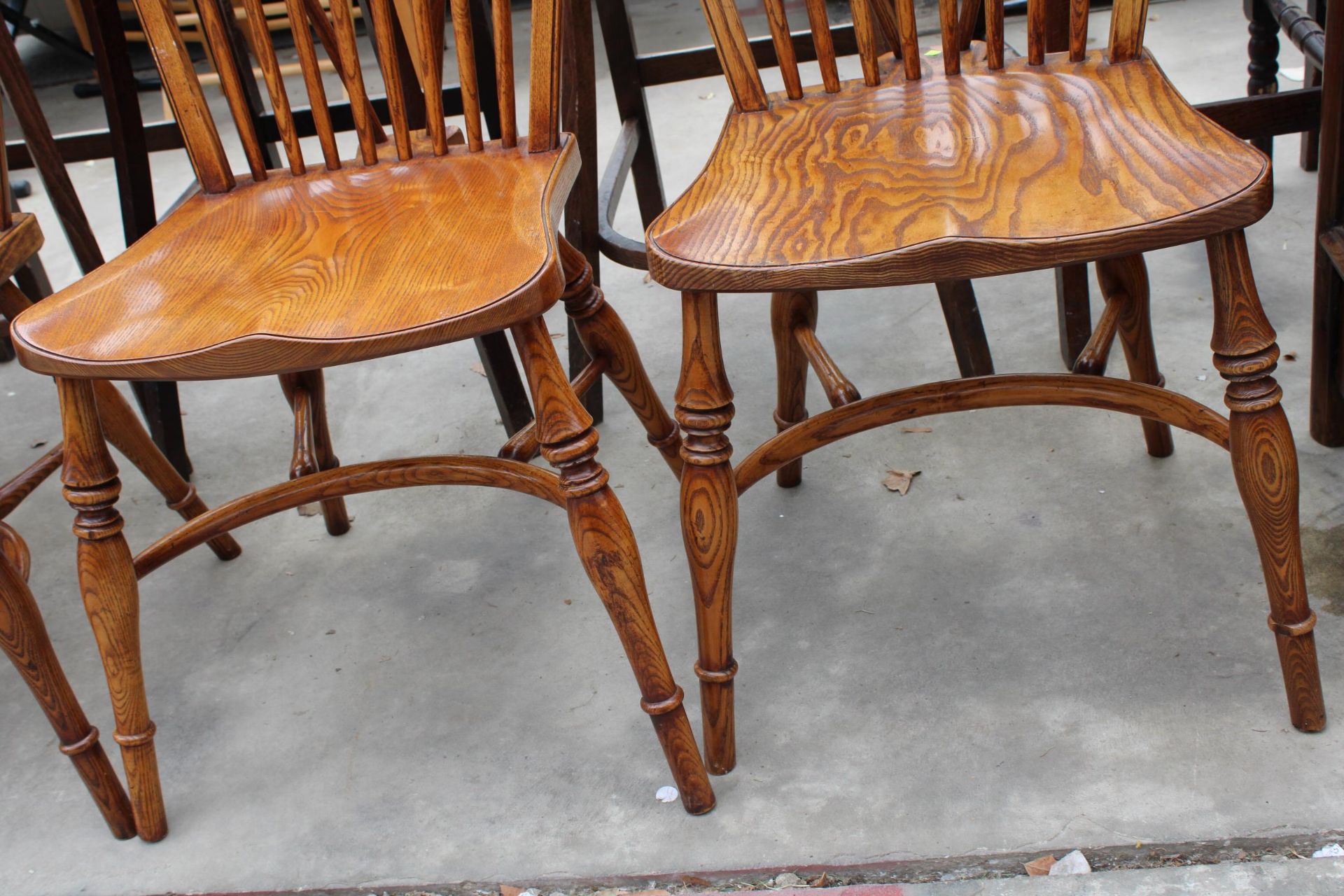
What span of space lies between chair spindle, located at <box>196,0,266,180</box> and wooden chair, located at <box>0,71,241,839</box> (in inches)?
9.4

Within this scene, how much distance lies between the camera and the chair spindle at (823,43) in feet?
4.26

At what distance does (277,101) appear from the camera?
1.38 m

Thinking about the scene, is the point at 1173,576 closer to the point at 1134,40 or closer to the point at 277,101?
the point at 1134,40

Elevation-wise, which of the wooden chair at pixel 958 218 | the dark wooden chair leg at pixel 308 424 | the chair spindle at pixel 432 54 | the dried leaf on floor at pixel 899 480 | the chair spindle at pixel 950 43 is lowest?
the dried leaf on floor at pixel 899 480

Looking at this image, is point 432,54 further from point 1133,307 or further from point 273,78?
point 1133,307

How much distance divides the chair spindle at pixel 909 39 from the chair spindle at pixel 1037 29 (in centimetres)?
12

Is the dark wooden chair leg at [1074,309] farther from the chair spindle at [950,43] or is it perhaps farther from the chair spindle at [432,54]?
the chair spindle at [432,54]

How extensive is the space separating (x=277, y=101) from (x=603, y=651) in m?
0.77

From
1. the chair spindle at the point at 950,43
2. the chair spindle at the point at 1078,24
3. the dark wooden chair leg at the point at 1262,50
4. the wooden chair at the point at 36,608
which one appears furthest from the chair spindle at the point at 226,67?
the dark wooden chair leg at the point at 1262,50

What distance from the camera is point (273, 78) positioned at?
1376mm

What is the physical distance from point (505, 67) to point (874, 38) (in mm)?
411

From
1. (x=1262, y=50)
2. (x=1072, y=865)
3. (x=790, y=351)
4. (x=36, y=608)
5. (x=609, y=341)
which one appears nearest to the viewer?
(x=1072, y=865)

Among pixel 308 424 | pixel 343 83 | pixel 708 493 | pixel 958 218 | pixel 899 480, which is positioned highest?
pixel 343 83

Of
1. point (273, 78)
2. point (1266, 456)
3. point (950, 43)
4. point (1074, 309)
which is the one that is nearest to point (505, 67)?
point (273, 78)
